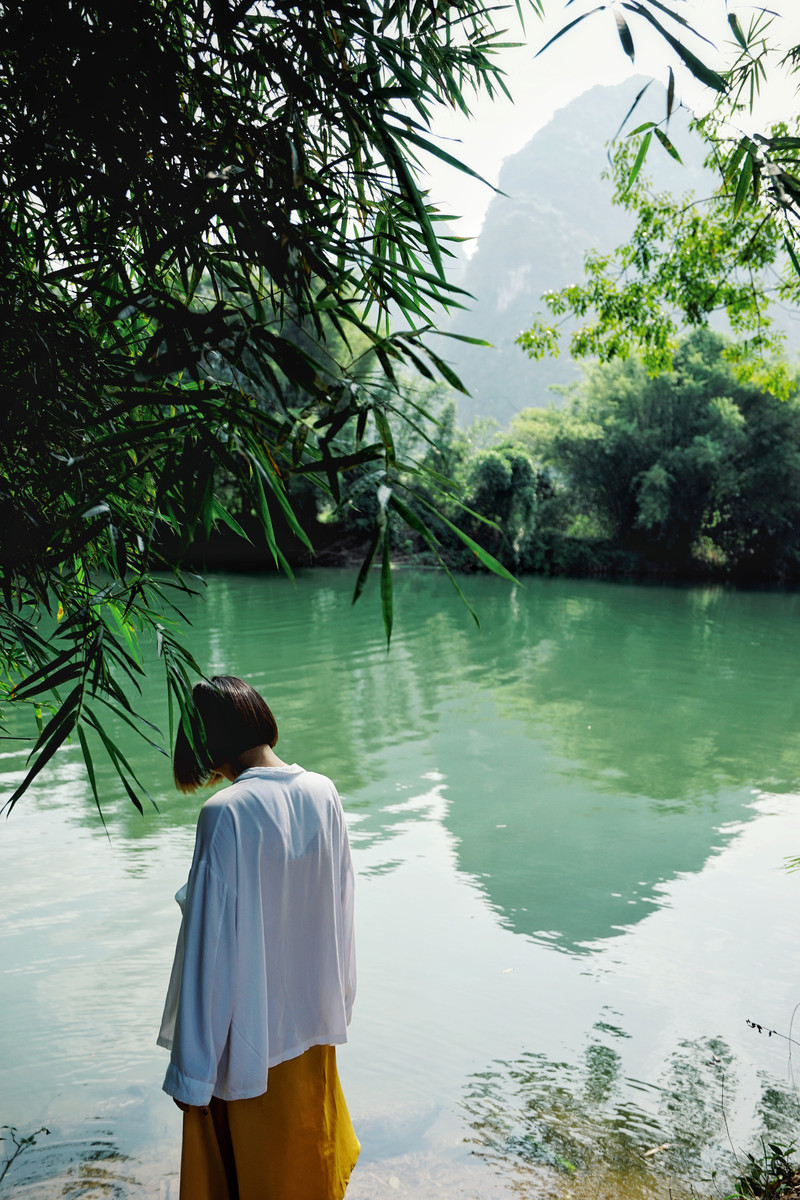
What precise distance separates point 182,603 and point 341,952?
52.5 ft

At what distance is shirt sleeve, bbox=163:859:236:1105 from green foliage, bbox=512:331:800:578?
89.6 ft

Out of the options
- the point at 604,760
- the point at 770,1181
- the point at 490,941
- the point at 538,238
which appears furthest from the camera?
the point at 538,238

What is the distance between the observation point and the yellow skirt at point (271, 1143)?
65.5 inches

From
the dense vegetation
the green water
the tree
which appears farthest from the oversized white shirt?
the dense vegetation

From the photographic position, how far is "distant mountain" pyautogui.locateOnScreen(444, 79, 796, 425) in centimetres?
12175

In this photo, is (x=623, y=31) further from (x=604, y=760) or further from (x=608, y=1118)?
(x=604, y=760)

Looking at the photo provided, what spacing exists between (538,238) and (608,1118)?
154687 mm

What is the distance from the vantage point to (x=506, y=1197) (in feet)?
8.14

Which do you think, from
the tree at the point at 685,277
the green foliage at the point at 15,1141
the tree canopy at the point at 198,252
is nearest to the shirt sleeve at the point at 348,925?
the tree canopy at the point at 198,252

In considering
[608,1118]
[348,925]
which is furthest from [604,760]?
[348,925]

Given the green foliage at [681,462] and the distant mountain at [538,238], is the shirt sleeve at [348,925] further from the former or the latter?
the distant mountain at [538,238]

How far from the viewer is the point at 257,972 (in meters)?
1.56

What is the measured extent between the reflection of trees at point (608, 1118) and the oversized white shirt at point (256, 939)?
1416 millimetres

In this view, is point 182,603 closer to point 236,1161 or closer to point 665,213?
point 665,213
